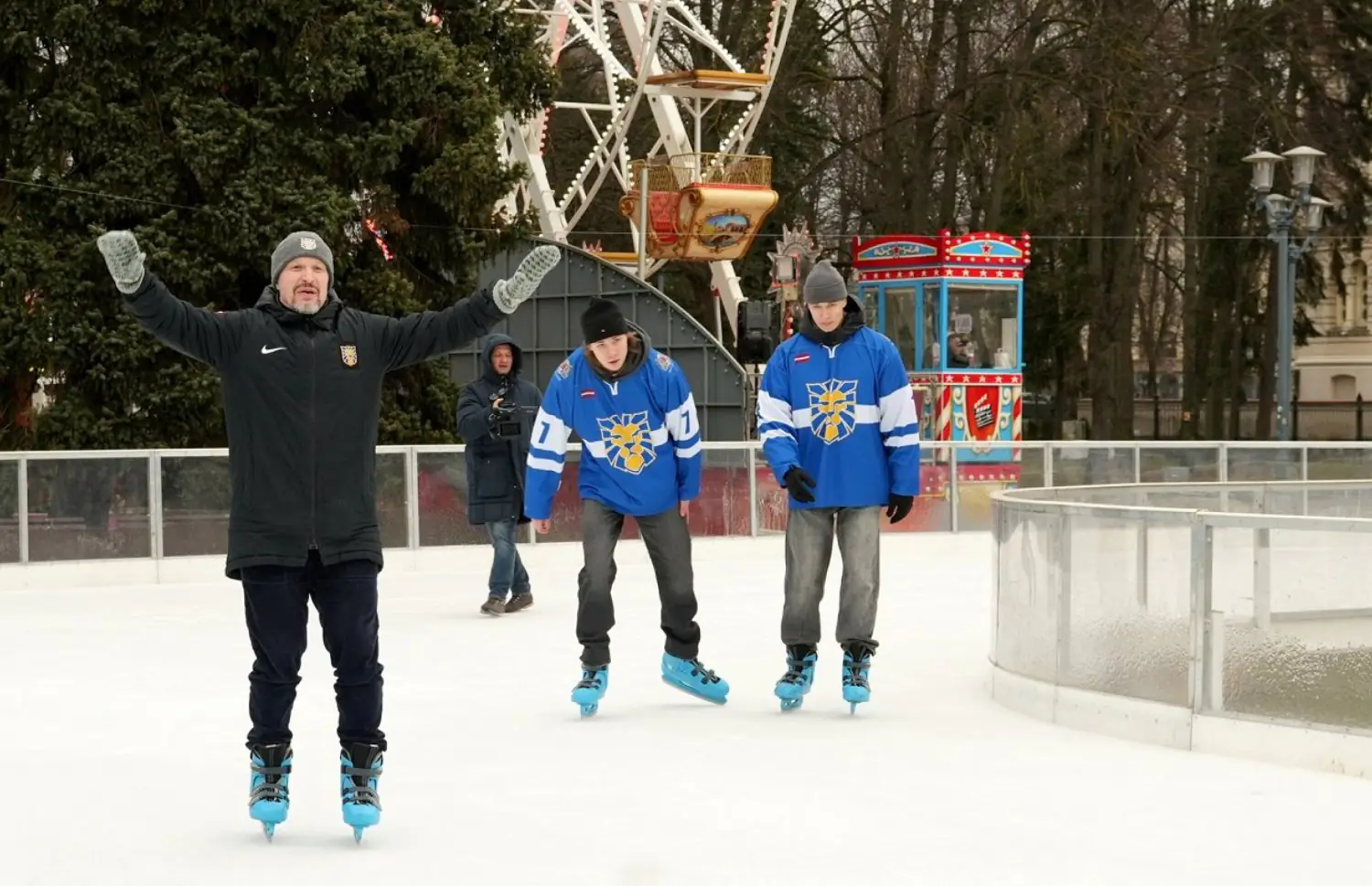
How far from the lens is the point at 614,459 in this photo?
8523 millimetres

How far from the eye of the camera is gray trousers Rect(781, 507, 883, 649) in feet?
28.2

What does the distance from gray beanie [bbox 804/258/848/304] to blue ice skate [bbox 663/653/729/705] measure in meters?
1.49

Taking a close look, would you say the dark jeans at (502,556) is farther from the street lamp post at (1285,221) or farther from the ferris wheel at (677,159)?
the ferris wheel at (677,159)

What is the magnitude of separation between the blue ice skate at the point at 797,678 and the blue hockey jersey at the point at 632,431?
2.47ft

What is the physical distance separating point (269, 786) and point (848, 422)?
10.1ft

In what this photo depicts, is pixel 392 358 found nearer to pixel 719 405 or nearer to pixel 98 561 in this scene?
pixel 98 561

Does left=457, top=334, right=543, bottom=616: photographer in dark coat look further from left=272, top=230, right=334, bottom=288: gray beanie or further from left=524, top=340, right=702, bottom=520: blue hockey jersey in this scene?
left=272, top=230, right=334, bottom=288: gray beanie

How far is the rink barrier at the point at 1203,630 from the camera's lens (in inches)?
292

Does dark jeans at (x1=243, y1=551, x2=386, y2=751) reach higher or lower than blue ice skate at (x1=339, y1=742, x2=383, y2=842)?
higher

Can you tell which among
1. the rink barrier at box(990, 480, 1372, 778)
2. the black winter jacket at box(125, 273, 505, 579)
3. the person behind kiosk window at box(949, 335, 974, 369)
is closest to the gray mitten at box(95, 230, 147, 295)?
the black winter jacket at box(125, 273, 505, 579)

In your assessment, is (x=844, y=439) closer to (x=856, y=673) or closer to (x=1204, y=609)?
(x=856, y=673)

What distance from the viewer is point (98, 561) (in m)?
15.8

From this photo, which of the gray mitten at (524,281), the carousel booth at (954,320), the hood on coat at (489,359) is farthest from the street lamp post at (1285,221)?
the gray mitten at (524,281)

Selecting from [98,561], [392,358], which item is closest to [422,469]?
[98,561]
